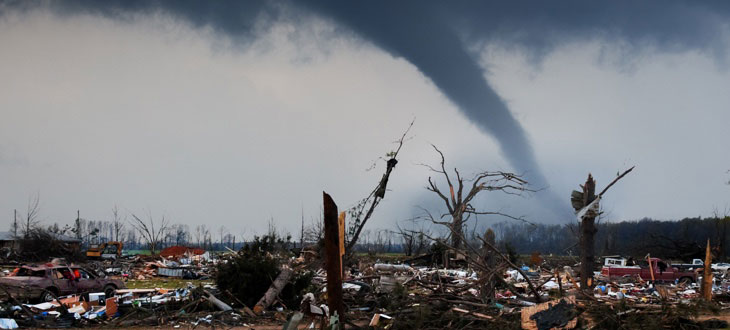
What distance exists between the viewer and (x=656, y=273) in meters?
26.2

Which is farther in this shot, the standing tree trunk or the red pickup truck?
the red pickup truck

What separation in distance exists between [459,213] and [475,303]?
14.5m

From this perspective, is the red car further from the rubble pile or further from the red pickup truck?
the red pickup truck

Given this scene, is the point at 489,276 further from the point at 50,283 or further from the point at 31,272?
the point at 31,272

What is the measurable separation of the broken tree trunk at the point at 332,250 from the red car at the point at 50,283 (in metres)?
9.95

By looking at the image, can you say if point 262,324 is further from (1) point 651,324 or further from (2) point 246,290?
(1) point 651,324

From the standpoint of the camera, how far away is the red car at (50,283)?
16328mm

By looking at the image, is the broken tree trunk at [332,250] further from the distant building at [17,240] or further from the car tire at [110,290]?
the distant building at [17,240]

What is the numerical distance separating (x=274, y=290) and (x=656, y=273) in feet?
59.6

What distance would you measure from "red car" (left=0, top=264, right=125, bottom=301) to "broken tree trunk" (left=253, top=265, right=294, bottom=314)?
16.5ft

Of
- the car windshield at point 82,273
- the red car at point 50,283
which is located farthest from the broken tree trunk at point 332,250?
the car windshield at point 82,273

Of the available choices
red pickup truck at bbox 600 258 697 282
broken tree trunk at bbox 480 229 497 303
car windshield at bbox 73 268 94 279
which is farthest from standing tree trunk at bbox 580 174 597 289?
red pickup truck at bbox 600 258 697 282

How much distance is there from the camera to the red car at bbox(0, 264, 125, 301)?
643 inches

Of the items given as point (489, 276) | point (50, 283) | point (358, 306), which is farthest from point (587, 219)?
point (50, 283)
